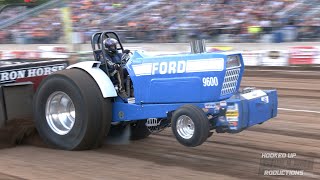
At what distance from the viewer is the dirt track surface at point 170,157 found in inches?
184

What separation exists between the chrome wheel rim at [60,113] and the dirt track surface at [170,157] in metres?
0.29

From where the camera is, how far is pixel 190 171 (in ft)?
15.6

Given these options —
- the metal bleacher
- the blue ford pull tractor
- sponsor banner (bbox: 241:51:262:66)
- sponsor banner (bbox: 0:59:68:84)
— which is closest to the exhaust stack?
the blue ford pull tractor

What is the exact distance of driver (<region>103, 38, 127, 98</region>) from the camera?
5.59 meters

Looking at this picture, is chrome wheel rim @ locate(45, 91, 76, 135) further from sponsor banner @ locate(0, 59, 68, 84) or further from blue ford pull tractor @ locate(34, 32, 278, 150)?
sponsor banner @ locate(0, 59, 68, 84)

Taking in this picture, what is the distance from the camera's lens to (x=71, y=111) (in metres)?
5.73

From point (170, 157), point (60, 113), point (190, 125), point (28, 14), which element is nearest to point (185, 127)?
point (190, 125)

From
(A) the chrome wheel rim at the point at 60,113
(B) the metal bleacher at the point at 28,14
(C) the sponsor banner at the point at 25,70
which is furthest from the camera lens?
(B) the metal bleacher at the point at 28,14

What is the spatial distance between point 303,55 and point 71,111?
40.8 ft

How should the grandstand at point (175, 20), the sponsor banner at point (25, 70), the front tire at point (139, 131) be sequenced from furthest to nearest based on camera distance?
the grandstand at point (175, 20), the front tire at point (139, 131), the sponsor banner at point (25, 70)

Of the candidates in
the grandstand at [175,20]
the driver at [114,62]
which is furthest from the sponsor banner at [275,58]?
the driver at [114,62]

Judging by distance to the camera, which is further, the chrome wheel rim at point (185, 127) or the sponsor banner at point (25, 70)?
the sponsor banner at point (25, 70)

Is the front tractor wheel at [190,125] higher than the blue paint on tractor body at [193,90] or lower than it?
lower

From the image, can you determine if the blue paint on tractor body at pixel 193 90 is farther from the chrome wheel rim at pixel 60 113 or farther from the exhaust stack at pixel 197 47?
the chrome wheel rim at pixel 60 113
